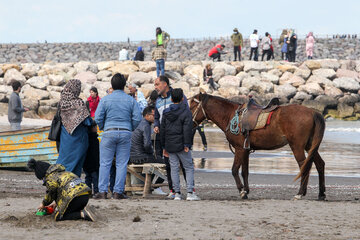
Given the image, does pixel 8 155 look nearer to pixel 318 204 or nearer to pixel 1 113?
pixel 318 204

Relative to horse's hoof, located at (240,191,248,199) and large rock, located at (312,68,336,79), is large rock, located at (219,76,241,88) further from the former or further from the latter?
horse's hoof, located at (240,191,248,199)

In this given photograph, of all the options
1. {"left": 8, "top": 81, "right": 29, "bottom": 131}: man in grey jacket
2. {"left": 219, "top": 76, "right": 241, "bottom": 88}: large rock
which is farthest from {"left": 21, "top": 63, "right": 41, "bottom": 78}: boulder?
{"left": 8, "top": 81, "right": 29, "bottom": 131}: man in grey jacket

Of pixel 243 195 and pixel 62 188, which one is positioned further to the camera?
pixel 243 195

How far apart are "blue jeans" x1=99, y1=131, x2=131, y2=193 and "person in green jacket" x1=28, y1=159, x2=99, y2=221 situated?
1725mm

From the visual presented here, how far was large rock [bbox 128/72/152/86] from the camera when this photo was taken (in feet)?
124

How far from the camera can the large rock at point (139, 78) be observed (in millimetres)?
37719

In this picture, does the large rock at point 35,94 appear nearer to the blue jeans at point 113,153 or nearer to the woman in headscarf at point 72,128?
the blue jeans at point 113,153

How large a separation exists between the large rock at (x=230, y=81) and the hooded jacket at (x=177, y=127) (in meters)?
28.6

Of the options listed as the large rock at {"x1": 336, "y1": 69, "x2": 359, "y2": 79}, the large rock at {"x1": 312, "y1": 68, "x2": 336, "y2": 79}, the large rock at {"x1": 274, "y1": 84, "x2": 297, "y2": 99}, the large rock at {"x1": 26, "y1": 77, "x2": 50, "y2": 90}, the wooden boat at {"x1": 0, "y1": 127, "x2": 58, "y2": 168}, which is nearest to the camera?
the wooden boat at {"x1": 0, "y1": 127, "x2": 58, "y2": 168}

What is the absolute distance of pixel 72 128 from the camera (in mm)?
9680

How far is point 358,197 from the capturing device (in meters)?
11.4

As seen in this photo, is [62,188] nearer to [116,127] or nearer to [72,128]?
[72,128]

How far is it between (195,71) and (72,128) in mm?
31380

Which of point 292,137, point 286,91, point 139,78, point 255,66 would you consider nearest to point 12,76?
point 139,78
